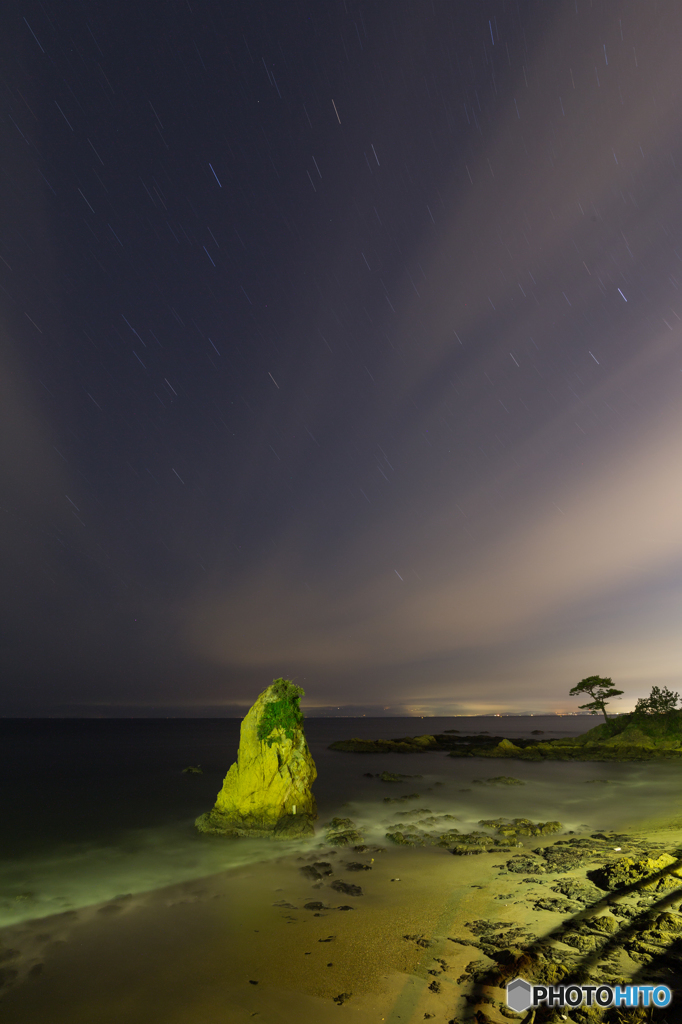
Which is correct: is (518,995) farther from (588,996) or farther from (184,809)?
(184,809)

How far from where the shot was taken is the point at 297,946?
9.84m

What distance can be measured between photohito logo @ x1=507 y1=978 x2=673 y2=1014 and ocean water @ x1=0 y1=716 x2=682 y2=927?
12.2 metres

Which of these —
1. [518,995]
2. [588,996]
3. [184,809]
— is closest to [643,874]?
[588,996]

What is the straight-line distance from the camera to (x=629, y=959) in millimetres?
7824

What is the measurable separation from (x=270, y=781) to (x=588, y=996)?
50.8 feet

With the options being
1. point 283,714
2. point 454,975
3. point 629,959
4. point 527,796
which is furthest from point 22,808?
point 629,959

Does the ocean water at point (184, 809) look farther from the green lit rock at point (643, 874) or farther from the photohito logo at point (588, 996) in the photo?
the photohito logo at point (588, 996)

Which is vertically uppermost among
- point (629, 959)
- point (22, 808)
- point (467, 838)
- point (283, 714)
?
point (283, 714)

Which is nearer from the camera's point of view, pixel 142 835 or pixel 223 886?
pixel 223 886

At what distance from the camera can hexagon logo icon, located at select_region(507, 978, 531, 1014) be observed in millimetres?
6976

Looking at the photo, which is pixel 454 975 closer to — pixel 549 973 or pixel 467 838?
pixel 549 973

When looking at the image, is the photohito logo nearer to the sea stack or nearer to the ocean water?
the ocean water

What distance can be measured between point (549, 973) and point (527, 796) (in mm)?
26268

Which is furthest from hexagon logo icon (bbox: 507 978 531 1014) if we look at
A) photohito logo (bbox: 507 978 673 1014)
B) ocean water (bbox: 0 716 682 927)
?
ocean water (bbox: 0 716 682 927)
